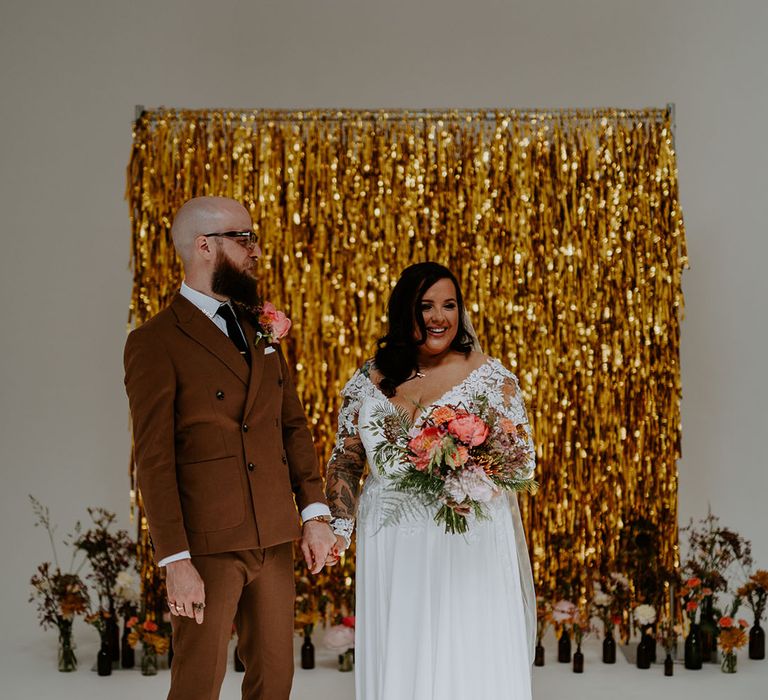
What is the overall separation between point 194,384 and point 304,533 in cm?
56

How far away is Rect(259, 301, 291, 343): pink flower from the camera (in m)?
2.85

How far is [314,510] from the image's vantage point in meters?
2.89

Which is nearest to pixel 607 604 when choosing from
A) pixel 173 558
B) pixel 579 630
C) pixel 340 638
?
pixel 579 630

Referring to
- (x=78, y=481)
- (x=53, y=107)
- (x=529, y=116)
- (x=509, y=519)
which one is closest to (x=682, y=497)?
(x=529, y=116)

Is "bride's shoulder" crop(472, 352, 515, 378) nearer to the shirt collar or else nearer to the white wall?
the shirt collar

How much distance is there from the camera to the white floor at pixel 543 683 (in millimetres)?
4289

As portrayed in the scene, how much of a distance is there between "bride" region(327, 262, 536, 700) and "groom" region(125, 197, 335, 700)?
0.96 ft

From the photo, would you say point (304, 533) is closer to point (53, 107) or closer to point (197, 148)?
point (197, 148)

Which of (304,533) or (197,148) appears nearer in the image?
(304,533)

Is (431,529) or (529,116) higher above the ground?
(529,116)

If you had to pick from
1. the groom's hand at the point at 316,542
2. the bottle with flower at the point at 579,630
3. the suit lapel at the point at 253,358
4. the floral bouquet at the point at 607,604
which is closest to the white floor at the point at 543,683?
the bottle with flower at the point at 579,630

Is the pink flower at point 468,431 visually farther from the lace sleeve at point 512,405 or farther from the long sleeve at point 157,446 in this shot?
the long sleeve at point 157,446

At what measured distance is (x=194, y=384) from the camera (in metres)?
2.65

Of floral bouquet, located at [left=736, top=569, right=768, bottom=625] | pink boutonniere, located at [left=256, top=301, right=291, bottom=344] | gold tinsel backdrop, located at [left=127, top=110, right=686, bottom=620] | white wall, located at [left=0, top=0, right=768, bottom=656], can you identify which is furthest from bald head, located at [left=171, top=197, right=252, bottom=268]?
white wall, located at [left=0, top=0, right=768, bottom=656]
